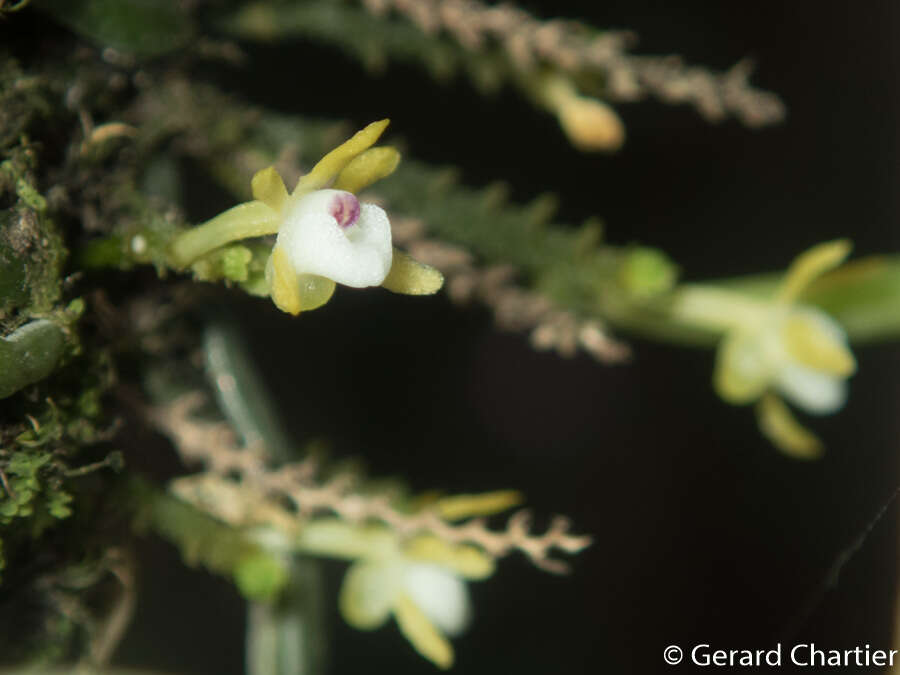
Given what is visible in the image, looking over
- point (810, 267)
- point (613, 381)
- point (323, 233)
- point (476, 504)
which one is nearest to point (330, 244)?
point (323, 233)

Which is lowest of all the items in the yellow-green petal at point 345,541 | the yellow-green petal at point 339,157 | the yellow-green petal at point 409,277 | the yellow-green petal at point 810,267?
the yellow-green petal at point 345,541

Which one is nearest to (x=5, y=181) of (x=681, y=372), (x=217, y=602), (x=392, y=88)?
(x=392, y=88)

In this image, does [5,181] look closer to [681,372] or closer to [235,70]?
[235,70]

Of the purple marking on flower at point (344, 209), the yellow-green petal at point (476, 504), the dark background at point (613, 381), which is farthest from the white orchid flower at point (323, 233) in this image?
the dark background at point (613, 381)

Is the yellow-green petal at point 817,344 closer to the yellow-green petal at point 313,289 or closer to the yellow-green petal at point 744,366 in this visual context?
the yellow-green petal at point 744,366

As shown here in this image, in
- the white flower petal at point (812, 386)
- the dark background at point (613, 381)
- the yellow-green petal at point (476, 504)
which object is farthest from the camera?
the dark background at point (613, 381)

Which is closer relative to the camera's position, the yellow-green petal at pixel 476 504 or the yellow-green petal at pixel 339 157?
the yellow-green petal at pixel 339 157
